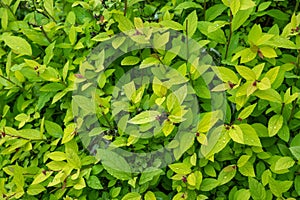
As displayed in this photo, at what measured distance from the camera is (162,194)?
1.43 m

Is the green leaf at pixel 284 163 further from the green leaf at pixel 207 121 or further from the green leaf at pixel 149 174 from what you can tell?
the green leaf at pixel 149 174

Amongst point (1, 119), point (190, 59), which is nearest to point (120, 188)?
point (190, 59)

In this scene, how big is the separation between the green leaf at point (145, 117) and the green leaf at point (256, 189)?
0.34 m

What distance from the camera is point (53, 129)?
157cm

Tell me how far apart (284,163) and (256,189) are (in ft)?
0.37

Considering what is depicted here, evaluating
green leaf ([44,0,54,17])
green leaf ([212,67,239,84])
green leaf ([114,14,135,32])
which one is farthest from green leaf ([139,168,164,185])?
green leaf ([44,0,54,17])

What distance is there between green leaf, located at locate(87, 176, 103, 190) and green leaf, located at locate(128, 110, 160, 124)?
242mm

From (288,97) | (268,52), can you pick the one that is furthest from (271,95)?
(268,52)

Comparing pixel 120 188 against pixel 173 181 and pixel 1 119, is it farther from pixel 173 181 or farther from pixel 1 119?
pixel 1 119

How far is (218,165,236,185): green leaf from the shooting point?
54.2 inches

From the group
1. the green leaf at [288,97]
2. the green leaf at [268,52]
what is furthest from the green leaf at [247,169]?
the green leaf at [268,52]

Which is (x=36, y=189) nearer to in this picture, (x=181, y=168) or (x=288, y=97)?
(x=181, y=168)

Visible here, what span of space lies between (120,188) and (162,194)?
0.44 feet

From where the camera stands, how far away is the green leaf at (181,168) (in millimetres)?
1356
